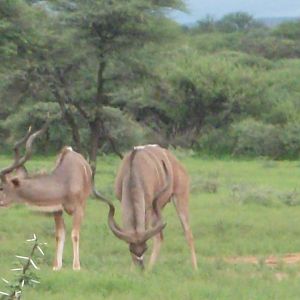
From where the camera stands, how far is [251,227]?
14789 mm

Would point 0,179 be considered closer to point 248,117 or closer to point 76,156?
point 76,156

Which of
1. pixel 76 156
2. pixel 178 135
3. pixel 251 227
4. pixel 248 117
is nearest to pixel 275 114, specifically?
pixel 248 117

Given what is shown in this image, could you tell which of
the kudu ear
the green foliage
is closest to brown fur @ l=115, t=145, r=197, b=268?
the kudu ear

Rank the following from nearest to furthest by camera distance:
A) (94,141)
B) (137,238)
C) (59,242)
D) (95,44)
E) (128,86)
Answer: (137,238)
(59,242)
(95,44)
(94,141)
(128,86)

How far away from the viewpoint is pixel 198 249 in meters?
13.2

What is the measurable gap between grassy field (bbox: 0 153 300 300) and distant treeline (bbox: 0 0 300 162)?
88.2 inches

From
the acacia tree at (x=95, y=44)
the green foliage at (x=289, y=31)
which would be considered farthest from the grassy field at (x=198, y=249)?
the green foliage at (x=289, y=31)

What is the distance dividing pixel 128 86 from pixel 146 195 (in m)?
10.1

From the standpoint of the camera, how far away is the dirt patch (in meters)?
11.9

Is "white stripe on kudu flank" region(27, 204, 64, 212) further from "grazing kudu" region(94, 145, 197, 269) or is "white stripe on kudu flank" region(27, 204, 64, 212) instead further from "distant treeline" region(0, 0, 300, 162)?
"distant treeline" region(0, 0, 300, 162)

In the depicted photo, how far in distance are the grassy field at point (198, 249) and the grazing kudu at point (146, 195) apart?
34 cm

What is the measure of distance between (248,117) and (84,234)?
2108 cm

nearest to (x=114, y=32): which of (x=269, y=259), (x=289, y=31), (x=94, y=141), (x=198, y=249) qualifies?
(x=94, y=141)

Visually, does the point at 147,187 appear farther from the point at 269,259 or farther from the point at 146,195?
the point at 269,259
